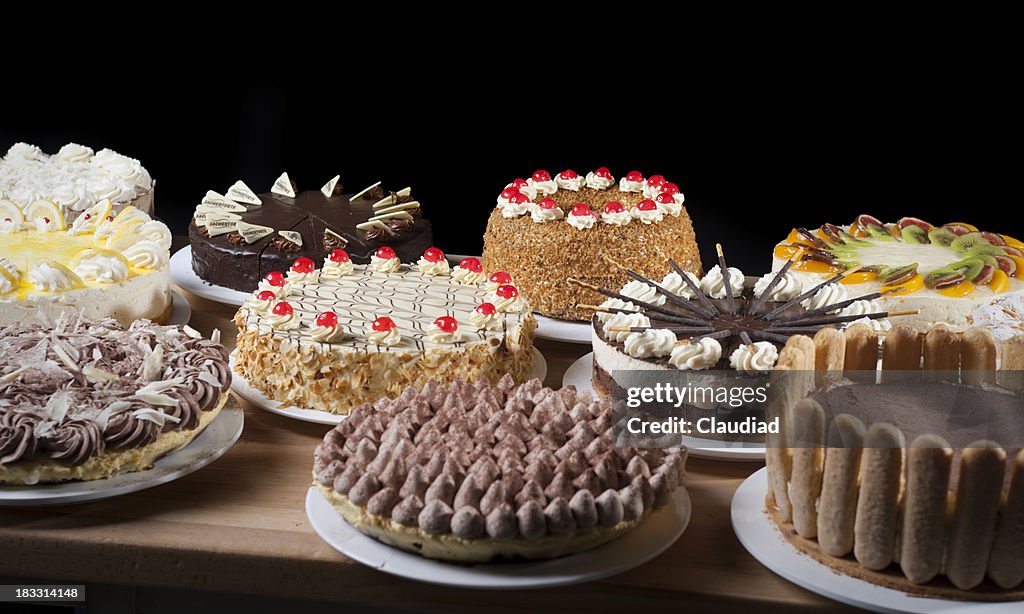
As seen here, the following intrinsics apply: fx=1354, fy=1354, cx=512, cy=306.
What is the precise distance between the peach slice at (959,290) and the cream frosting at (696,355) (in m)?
1.01

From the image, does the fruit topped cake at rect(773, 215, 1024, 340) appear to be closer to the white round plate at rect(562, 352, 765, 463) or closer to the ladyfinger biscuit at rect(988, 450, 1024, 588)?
the white round plate at rect(562, 352, 765, 463)

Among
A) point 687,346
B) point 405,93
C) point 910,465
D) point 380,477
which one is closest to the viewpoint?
point 910,465

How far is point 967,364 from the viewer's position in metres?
2.97

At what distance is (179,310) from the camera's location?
13.9ft

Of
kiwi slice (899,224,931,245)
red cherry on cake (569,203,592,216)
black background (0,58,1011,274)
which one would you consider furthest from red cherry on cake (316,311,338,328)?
kiwi slice (899,224,931,245)

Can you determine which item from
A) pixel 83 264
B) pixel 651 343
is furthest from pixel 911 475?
pixel 83 264

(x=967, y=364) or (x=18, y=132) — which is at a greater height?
(x=18, y=132)

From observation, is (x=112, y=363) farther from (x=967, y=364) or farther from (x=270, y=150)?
(x=270, y=150)

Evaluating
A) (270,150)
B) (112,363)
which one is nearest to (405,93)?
(270,150)

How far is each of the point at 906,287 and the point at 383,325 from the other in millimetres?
1553

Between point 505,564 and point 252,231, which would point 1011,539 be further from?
point 252,231

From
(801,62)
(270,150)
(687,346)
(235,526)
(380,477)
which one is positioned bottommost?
(235,526)

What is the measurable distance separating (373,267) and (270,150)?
1945 mm

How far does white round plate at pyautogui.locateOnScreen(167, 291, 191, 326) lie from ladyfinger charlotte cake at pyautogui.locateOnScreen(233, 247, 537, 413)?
0.44m
